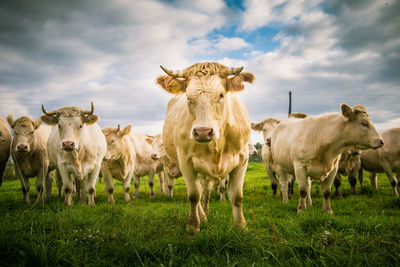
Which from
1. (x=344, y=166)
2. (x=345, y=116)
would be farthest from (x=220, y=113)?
(x=344, y=166)

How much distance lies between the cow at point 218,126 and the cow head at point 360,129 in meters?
2.96

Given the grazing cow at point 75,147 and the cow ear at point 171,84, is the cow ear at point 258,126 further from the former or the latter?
the cow ear at point 171,84

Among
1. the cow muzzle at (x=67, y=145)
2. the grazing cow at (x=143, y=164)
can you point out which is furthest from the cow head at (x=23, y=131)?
the grazing cow at (x=143, y=164)

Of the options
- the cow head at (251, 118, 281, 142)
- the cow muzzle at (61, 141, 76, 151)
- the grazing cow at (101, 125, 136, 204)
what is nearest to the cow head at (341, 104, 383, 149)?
the cow head at (251, 118, 281, 142)

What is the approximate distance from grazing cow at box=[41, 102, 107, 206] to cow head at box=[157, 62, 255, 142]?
3304 millimetres

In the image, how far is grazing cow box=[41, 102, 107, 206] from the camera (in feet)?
19.3

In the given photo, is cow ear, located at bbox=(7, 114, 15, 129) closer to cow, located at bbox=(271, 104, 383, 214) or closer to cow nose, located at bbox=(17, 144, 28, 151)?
cow nose, located at bbox=(17, 144, 28, 151)

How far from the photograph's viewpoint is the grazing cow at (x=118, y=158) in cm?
812

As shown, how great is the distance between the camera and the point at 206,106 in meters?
2.98

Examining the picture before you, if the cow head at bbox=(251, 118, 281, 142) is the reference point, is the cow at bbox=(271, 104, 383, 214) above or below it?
below

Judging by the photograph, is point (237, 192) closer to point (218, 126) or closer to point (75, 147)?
point (218, 126)

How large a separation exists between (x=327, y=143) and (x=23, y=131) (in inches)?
319

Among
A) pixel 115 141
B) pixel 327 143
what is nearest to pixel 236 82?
pixel 327 143

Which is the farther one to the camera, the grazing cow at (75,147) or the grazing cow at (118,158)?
the grazing cow at (118,158)
